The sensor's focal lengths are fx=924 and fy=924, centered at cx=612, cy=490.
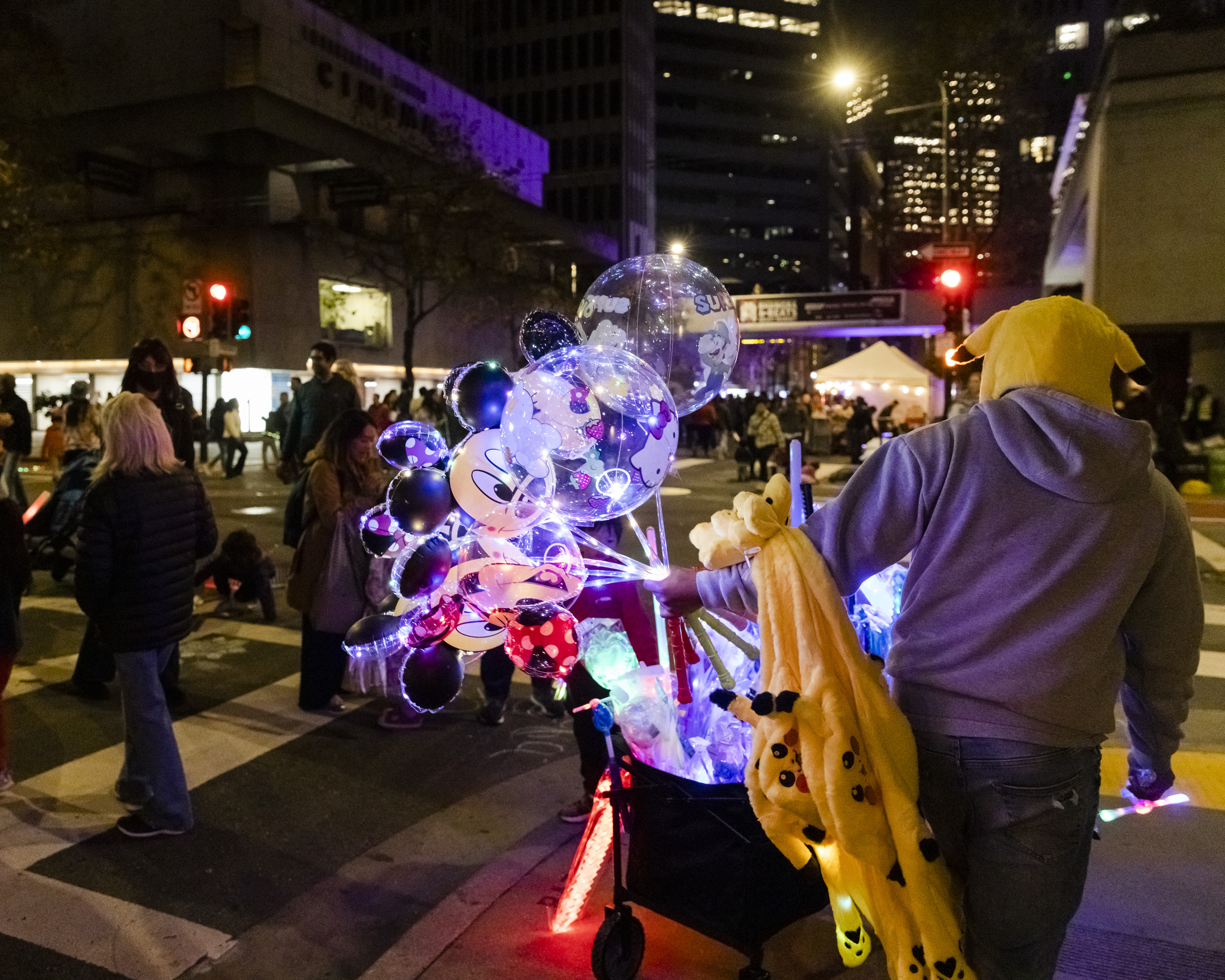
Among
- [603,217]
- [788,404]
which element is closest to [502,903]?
[788,404]

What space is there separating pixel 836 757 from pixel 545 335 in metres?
2.13

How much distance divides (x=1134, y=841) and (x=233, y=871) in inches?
143

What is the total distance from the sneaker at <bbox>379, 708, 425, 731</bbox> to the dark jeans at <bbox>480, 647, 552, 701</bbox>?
0.42m

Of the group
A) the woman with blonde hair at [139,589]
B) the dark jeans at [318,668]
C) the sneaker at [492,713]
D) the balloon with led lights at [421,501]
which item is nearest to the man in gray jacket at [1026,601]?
the balloon with led lights at [421,501]

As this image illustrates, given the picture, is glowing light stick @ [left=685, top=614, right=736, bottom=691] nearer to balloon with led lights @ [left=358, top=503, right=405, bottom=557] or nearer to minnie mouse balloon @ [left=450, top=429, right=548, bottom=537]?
minnie mouse balloon @ [left=450, top=429, right=548, bottom=537]

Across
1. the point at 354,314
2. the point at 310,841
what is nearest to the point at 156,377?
the point at 310,841

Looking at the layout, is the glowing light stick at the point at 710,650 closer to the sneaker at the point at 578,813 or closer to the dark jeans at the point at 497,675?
the sneaker at the point at 578,813

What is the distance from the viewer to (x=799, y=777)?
2.00 meters

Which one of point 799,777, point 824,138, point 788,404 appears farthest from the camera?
point 824,138

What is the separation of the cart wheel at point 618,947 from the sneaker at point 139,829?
2.13m

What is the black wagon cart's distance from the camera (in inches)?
103

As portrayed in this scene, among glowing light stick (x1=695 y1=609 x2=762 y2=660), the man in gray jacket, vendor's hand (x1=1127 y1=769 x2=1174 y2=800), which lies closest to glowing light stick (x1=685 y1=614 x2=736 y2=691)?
glowing light stick (x1=695 y1=609 x2=762 y2=660)

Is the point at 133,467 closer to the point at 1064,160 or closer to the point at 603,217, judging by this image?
the point at 1064,160

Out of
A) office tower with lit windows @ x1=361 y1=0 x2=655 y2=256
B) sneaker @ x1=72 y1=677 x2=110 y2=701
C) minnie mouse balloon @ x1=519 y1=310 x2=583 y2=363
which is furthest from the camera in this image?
office tower with lit windows @ x1=361 y1=0 x2=655 y2=256
